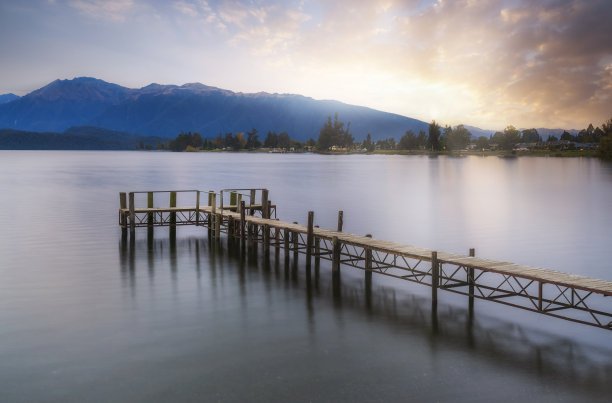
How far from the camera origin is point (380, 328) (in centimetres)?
1598

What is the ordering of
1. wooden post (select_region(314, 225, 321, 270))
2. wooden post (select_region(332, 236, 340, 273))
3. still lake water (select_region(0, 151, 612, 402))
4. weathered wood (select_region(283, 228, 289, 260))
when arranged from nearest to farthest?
1. still lake water (select_region(0, 151, 612, 402))
2. wooden post (select_region(332, 236, 340, 273))
3. wooden post (select_region(314, 225, 321, 270))
4. weathered wood (select_region(283, 228, 289, 260))

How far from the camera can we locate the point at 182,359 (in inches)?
530

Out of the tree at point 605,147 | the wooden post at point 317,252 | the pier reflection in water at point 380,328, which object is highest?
the tree at point 605,147

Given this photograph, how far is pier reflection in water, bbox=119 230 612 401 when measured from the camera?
12.3 metres

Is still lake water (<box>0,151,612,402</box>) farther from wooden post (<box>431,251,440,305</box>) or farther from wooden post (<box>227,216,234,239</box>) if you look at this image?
wooden post (<box>227,216,234,239</box>)

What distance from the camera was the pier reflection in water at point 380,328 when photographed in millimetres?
12258

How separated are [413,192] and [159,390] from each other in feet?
219

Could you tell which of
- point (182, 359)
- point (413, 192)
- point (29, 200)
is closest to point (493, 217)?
point (413, 192)

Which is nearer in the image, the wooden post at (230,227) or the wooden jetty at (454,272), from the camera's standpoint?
the wooden jetty at (454,272)

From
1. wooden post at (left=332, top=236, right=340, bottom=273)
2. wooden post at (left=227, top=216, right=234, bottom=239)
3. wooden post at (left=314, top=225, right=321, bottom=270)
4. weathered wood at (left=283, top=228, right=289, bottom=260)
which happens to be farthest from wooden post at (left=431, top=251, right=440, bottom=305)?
wooden post at (left=227, top=216, right=234, bottom=239)

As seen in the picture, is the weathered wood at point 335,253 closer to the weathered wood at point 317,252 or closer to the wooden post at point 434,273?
the weathered wood at point 317,252

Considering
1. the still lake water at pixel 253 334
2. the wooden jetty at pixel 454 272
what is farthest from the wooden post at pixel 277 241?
the still lake water at pixel 253 334

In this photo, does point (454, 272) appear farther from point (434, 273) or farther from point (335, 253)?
point (335, 253)

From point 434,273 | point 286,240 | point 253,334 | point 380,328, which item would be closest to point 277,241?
point 286,240
